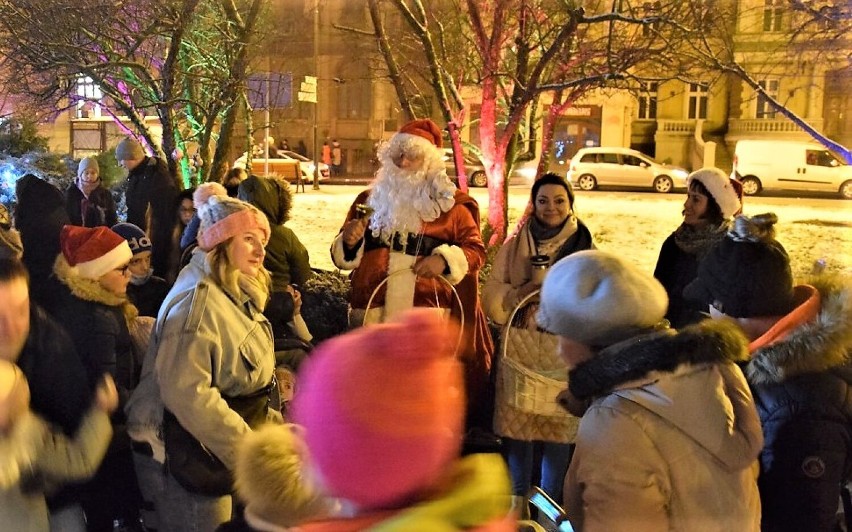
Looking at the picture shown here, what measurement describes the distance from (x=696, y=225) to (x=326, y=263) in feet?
22.1

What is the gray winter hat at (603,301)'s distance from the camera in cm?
194

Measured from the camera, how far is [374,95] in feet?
128

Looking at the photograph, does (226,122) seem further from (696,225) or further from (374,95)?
(374,95)

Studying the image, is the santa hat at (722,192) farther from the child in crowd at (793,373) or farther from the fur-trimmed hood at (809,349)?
the fur-trimmed hood at (809,349)

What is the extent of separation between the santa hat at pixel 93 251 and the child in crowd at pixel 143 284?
3.59 feet

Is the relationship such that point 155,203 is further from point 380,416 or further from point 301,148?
point 301,148

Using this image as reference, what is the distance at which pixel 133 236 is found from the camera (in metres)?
4.60

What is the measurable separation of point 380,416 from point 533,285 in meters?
3.01

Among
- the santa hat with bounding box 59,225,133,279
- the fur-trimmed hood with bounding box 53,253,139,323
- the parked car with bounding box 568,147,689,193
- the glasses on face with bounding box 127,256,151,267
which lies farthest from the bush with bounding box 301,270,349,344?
the parked car with bounding box 568,147,689,193

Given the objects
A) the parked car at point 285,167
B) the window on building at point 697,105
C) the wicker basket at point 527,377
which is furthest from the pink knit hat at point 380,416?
the window on building at point 697,105

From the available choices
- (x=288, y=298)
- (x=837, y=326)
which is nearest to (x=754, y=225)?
(x=837, y=326)

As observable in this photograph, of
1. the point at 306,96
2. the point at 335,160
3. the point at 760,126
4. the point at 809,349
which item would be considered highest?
the point at 760,126

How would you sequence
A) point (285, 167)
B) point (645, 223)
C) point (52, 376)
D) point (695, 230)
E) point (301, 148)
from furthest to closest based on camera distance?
1. point (301, 148)
2. point (285, 167)
3. point (645, 223)
4. point (695, 230)
5. point (52, 376)

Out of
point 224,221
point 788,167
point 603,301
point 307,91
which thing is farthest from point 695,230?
point 788,167
